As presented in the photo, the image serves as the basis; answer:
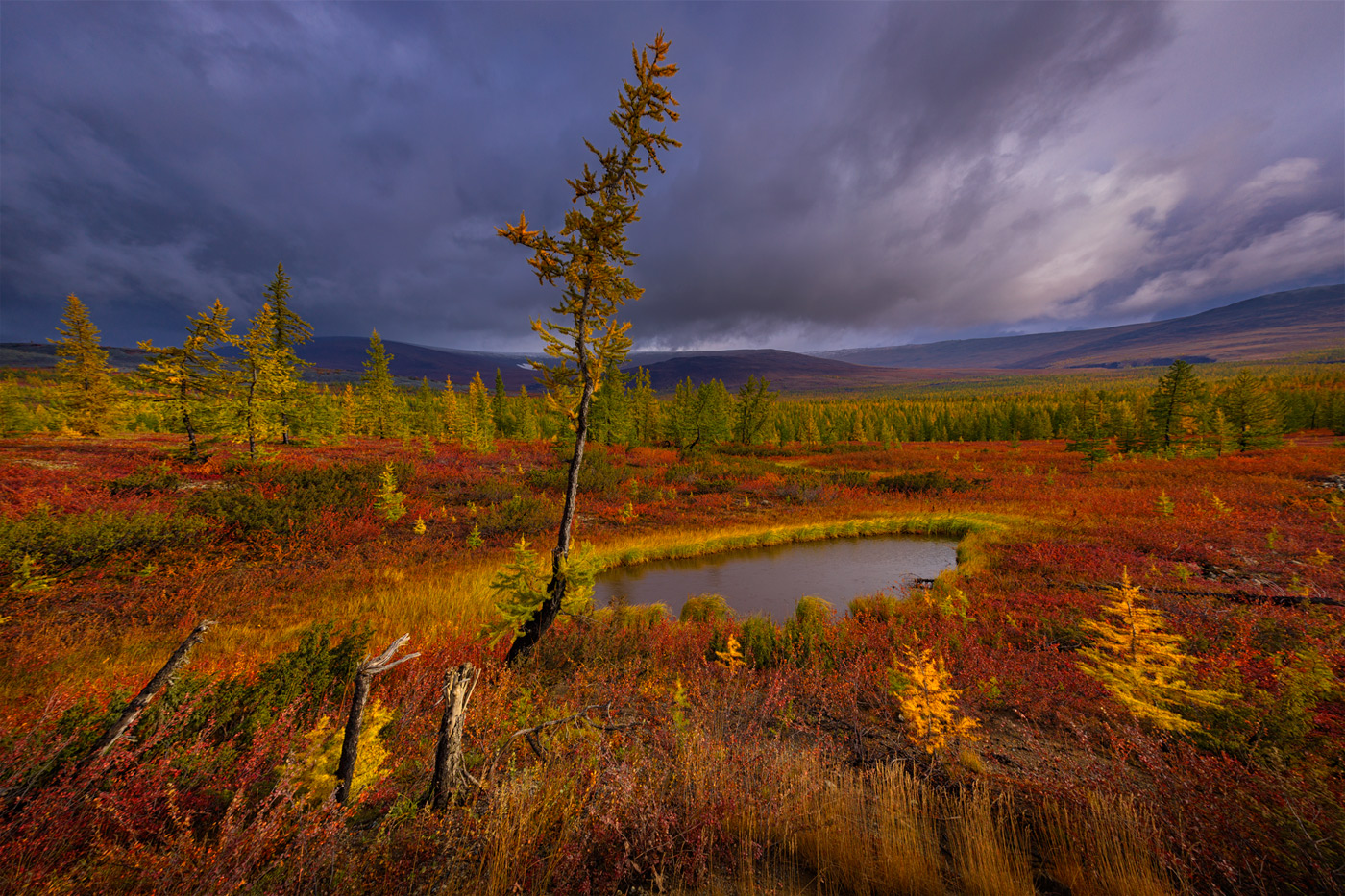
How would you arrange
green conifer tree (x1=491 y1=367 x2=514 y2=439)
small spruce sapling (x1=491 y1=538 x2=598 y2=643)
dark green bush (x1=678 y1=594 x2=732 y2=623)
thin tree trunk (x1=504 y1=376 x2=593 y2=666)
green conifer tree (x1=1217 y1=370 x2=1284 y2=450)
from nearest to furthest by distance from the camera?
small spruce sapling (x1=491 y1=538 x2=598 y2=643), thin tree trunk (x1=504 y1=376 x2=593 y2=666), dark green bush (x1=678 y1=594 x2=732 y2=623), green conifer tree (x1=1217 y1=370 x2=1284 y2=450), green conifer tree (x1=491 y1=367 x2=514 y2=439)

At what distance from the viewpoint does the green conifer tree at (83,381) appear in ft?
90.7

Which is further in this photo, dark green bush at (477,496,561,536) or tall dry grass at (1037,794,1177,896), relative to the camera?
dark green bush at (477,496,561,536)

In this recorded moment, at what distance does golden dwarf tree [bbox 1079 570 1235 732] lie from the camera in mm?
4766

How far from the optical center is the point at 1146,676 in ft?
18.5

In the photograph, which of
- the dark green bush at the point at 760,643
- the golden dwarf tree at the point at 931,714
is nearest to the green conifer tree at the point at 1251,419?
the dark green bush at the point at 760,643

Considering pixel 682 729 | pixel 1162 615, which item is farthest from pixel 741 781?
pixel 1162 615

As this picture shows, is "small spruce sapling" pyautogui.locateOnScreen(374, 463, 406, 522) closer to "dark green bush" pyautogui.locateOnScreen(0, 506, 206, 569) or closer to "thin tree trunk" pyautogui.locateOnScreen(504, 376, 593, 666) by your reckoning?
"dark green bush" pyautogui.locateOnScreen(0, 506, 206, 569)

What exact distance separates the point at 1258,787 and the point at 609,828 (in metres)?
5.03

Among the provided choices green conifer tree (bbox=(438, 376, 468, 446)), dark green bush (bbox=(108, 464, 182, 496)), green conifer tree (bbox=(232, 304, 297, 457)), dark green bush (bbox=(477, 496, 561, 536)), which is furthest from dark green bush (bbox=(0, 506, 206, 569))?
green conifer tree (bbox=(438, 376, 468, 446))

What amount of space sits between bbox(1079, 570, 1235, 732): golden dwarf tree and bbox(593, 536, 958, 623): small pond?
636cm

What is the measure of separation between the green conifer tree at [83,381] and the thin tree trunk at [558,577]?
39712 millimetres

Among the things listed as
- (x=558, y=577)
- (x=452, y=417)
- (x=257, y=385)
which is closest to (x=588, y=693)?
(x=558, y=577)

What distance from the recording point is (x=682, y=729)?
478cm

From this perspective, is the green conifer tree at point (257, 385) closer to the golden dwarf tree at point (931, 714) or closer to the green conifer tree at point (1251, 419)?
the golden dwarf tree at point (931, 714)
